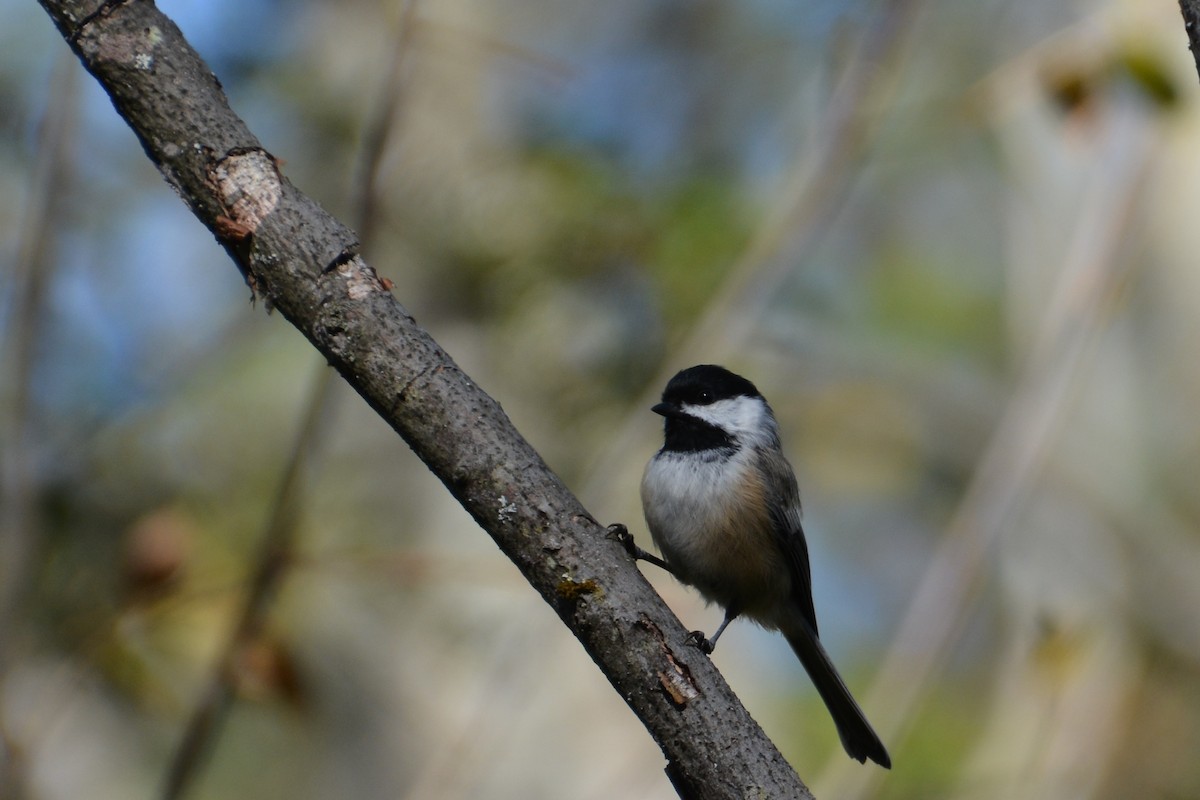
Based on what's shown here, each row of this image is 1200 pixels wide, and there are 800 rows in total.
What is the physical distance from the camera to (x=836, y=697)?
3.86 metres

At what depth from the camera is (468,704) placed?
556 centimetres

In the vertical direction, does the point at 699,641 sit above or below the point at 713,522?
below

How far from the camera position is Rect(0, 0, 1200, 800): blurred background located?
3.75 m

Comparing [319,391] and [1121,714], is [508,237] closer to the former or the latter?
[319,391]

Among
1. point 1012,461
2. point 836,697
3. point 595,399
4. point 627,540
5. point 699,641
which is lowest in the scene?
point 699,641

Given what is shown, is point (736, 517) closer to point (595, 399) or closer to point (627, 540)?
point (627, 540)

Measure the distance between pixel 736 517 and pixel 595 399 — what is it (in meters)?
2.07

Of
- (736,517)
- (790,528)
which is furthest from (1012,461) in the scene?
(736,517)

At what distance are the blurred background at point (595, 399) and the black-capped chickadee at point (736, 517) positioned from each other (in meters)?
0.19

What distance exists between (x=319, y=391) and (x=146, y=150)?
4.51ft

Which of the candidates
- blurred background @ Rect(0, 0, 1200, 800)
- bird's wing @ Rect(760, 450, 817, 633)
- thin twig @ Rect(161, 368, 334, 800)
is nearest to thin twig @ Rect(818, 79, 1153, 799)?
blurred background @ Rect(0, 0, 1200, 800)

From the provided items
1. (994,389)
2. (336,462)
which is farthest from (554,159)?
(994,389)

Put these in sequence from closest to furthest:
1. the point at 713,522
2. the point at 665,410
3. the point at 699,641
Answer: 1. the point at 699,641
2. the point at 713,522
3. the point at 665,410

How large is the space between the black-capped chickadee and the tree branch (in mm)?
1620
